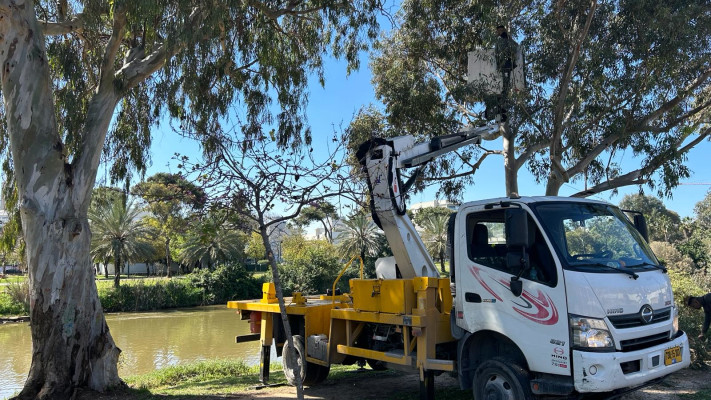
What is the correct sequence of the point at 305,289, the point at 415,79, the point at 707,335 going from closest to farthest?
the point at 707,335 → the point at 415,79 → the point at 305,289

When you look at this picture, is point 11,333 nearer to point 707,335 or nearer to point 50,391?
point 50,391

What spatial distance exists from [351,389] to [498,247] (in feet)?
13.6

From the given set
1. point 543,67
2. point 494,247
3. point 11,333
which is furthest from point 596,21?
point 11,333

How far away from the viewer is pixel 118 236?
39250 millimetres

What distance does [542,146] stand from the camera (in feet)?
40.5

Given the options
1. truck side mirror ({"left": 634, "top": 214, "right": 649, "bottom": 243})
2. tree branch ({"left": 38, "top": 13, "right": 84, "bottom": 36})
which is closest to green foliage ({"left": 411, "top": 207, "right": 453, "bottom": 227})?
truck side mirror ({"left": 634, "top": 214, "right": 649, "bottom": 243})

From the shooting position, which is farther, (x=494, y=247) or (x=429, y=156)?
(x=429, y=156)

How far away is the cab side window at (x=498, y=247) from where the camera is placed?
555 centimetres

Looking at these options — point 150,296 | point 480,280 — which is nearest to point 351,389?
point 480,280

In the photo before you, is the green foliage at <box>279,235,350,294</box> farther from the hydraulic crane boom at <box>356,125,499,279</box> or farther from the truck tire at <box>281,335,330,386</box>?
the hydraulic crane boom at <box>356,125,499,279</box>

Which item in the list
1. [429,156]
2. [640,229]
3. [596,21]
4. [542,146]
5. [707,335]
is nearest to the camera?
[640,229]

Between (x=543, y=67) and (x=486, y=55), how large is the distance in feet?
4.58

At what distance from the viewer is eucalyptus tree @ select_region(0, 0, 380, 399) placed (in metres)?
8.62

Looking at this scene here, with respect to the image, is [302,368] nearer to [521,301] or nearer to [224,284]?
[521,301]
